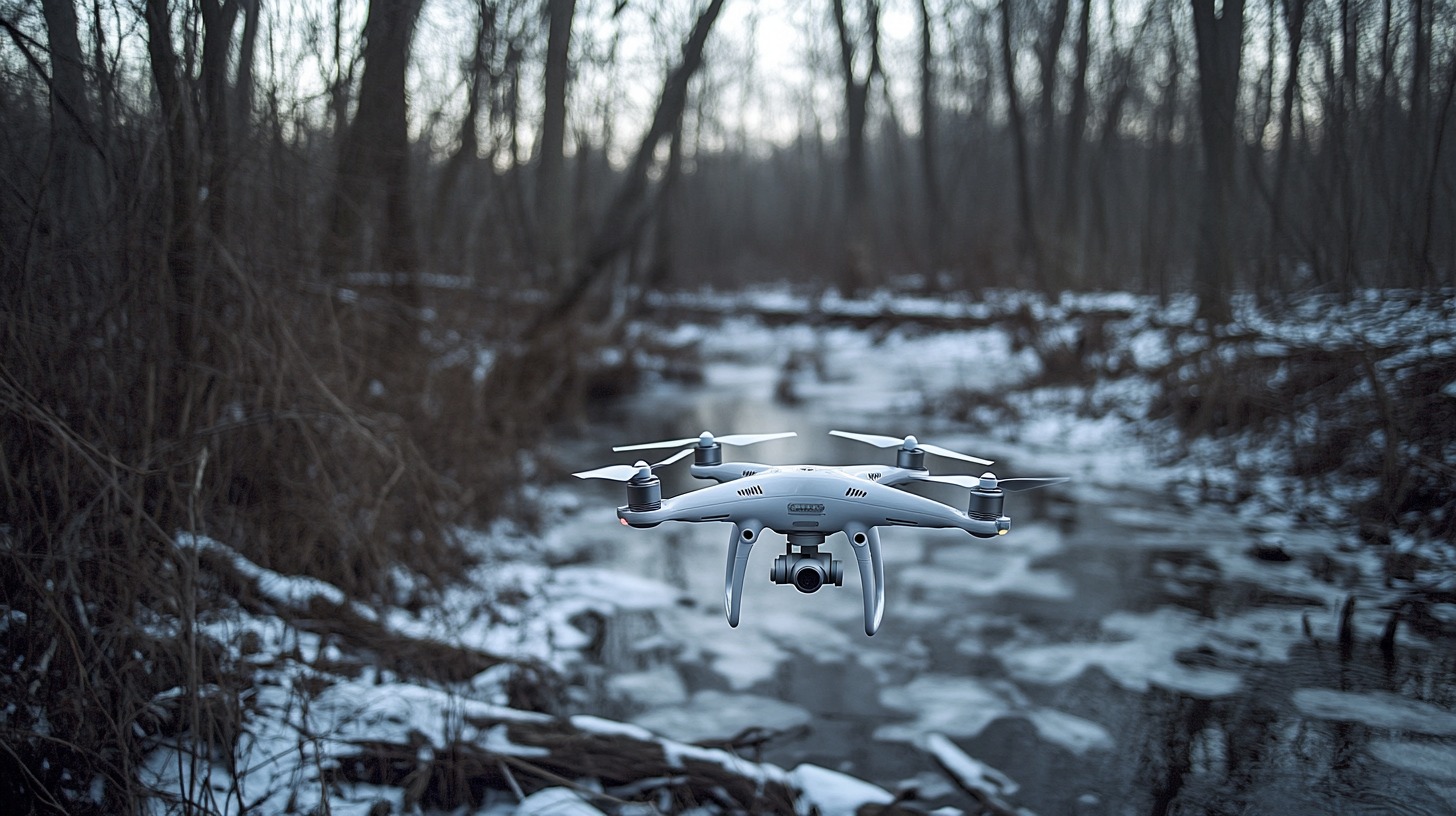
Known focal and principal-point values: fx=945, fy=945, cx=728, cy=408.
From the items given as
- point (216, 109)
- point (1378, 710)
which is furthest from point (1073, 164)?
point (216, 109)

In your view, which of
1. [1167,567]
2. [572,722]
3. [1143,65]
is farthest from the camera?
[1167,567]

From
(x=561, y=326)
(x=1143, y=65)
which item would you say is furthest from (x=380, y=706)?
(x=561, y=326)

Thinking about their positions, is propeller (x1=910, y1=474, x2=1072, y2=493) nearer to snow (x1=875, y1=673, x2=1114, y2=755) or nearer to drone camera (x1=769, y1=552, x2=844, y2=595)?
drone camera (x1=769, y1=552, x2=844, y2=595)

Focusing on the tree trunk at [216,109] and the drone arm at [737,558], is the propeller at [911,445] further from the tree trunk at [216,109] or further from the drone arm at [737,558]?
the tree trunk at [216,109]

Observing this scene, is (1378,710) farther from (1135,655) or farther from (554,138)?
(554,138)

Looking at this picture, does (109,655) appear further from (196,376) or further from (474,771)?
(474,771)

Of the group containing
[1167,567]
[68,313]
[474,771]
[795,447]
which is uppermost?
[68,313]
